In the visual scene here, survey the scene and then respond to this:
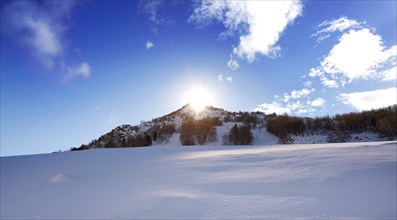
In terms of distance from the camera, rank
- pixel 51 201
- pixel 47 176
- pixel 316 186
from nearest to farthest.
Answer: pixel 316 186, pixel 51 201, pixel 47 176

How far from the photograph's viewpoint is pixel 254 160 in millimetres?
6039

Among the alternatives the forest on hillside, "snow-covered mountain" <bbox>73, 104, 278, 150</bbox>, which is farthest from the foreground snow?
"snow-covered mountain" <bbox>73, 104, 278, 150</bbox>

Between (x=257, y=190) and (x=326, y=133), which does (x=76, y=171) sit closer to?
(x=257, y=190)

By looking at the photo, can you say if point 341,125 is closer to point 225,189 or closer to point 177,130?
point 177,130

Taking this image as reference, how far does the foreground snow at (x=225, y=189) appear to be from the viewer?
3.41 meters

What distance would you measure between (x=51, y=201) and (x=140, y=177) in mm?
1598

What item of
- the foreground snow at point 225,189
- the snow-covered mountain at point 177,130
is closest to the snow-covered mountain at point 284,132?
the snow-covered mountain at point 177,130

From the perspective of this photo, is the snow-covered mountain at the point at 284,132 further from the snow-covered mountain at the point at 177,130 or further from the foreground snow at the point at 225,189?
the foreground snow at the point at 225,189

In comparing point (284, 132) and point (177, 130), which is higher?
point (177, 130)

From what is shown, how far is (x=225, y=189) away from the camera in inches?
164

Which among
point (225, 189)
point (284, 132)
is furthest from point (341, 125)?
point (225, 189)

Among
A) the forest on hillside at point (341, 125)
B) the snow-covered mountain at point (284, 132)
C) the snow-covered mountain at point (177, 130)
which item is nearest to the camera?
the forest on hillside at point (341, 125)

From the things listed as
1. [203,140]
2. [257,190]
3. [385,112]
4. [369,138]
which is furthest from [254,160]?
[385,112]

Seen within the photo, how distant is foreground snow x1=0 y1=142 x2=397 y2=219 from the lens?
3.41 meters
